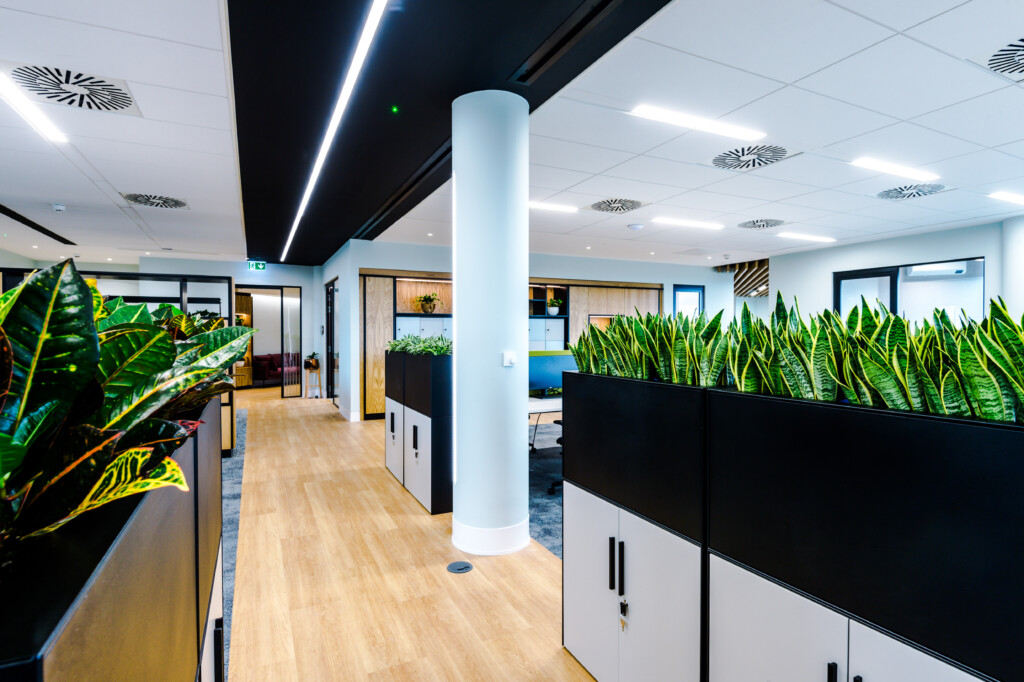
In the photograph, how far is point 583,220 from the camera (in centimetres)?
647

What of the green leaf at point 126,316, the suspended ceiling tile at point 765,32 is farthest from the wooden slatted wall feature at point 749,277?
the green leaf at point 126,316

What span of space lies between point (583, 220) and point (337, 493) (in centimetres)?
418

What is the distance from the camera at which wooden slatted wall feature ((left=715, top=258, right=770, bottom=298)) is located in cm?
1071

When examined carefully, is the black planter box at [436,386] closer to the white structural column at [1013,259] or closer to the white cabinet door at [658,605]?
the white cabinet door at [658,605]

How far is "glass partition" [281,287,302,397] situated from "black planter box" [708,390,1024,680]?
34.3ft

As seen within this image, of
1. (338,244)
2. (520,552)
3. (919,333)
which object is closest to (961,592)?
(919,333)

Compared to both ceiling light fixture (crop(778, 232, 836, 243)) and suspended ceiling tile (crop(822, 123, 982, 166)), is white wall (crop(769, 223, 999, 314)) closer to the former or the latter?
ceiling light fixture (crop(778, 232, 836, 243))

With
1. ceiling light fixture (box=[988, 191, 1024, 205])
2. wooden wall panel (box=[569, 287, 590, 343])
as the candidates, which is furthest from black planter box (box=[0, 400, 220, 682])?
wooden wall panel (box=[569, 287, 590, 343])

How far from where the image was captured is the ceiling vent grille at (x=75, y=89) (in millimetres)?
2793

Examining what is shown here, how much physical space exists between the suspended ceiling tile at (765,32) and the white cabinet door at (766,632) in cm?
225

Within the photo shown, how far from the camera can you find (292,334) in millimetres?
10953

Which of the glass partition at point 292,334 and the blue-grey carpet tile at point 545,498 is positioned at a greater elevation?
the glass partition at point 292,334

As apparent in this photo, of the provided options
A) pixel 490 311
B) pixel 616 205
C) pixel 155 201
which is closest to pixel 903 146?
pixel 616 205

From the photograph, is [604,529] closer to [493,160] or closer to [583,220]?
[493,160]
